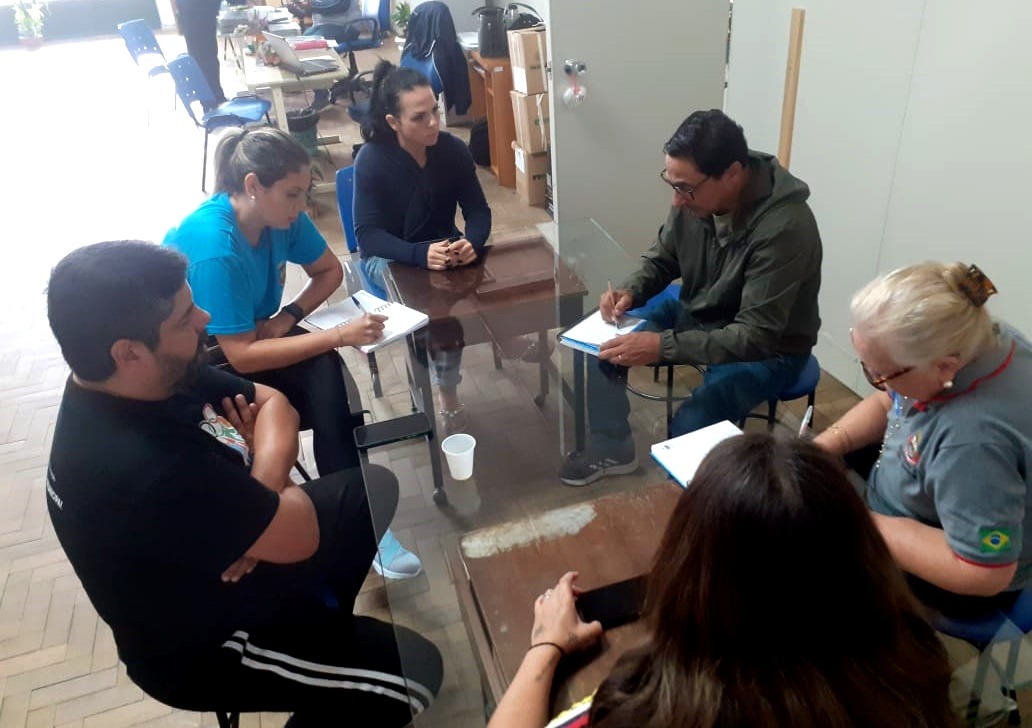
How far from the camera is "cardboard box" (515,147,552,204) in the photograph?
203 inches

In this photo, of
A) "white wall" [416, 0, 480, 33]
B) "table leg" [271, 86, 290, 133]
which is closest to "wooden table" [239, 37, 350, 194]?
"table leg" [271, 86, 290, 133]

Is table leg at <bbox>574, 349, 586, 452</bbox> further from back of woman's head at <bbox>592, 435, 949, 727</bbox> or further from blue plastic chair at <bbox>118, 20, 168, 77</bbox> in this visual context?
blue plastic chair at <bbox>118, 20, 168, 77</bbox>

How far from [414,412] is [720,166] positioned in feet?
3.50

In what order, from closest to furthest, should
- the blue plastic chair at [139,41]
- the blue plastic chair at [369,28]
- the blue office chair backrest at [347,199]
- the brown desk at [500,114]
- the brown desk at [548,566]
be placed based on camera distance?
1. the brown desk at [548,566]
2. the blue office chair backrest at [347,199]
3. the brown desk at [500,114]
4. the blue plastic chair at [139,41]
5. the blue plastic chair at [369,28]

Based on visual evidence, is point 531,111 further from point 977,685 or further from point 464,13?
point 977,685

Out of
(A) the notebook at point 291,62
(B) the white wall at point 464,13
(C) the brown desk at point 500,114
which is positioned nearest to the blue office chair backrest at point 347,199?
(C) the brown desk at point 500,114

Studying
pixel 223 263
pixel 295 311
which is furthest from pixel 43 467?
pixel 223 263

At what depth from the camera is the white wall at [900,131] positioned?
2268 millimetres

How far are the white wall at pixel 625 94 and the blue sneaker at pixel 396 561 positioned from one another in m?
2.53

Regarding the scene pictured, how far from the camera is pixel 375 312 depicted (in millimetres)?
2396

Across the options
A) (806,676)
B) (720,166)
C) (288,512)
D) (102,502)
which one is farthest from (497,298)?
(806,676)

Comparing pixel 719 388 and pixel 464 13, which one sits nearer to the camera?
pixel 719 388

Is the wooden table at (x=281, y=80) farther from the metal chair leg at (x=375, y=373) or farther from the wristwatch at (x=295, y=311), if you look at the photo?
the metal chair leg at (x=375, y=373)

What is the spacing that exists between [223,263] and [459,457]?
88 cm
